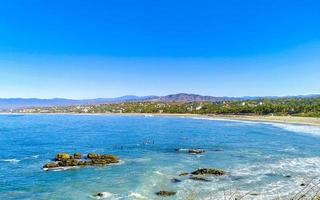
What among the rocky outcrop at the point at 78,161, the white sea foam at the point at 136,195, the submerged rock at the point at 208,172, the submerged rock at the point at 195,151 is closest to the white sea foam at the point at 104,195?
the white sea foam at the point at 136,195

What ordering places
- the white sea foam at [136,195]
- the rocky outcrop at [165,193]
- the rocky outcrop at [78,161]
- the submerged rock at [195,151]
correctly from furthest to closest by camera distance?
the submerged rock at [195,151] < the rocky outcrop at [78,161] < the rocky outcrop at [165,193] < the white sea foam at [136,195]

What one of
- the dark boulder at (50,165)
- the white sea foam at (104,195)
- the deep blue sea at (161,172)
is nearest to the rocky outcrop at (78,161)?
the dark boulder at (50,165)

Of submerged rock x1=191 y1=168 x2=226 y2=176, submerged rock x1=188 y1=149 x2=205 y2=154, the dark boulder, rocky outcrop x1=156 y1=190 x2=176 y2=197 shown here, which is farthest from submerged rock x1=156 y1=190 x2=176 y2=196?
submerged rock x1=188 y1=149 x2=205 y2=154

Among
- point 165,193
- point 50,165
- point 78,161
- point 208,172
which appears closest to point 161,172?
point 208,172

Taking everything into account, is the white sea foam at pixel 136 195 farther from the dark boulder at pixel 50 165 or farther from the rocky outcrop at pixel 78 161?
the dark boulder at pixel 50 165

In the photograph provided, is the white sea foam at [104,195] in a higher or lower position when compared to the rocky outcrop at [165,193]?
lower

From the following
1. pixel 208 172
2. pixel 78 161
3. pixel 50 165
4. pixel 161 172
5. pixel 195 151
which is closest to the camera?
pixel 208 172

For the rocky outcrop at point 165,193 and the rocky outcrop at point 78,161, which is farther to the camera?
the rocky outcrop at point 78,161

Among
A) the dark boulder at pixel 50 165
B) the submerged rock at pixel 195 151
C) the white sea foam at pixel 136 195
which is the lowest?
the white sea foam at pixel 136 195

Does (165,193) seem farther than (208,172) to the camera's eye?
No

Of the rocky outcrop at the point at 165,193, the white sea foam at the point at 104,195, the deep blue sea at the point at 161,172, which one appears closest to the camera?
the white sea foam at the point at 104,195

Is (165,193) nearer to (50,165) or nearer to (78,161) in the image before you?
(50,165)

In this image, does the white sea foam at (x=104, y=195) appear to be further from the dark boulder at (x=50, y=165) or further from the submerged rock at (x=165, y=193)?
the dark boulder at (x=50, y=165)

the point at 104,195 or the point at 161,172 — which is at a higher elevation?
the point at 161,172
